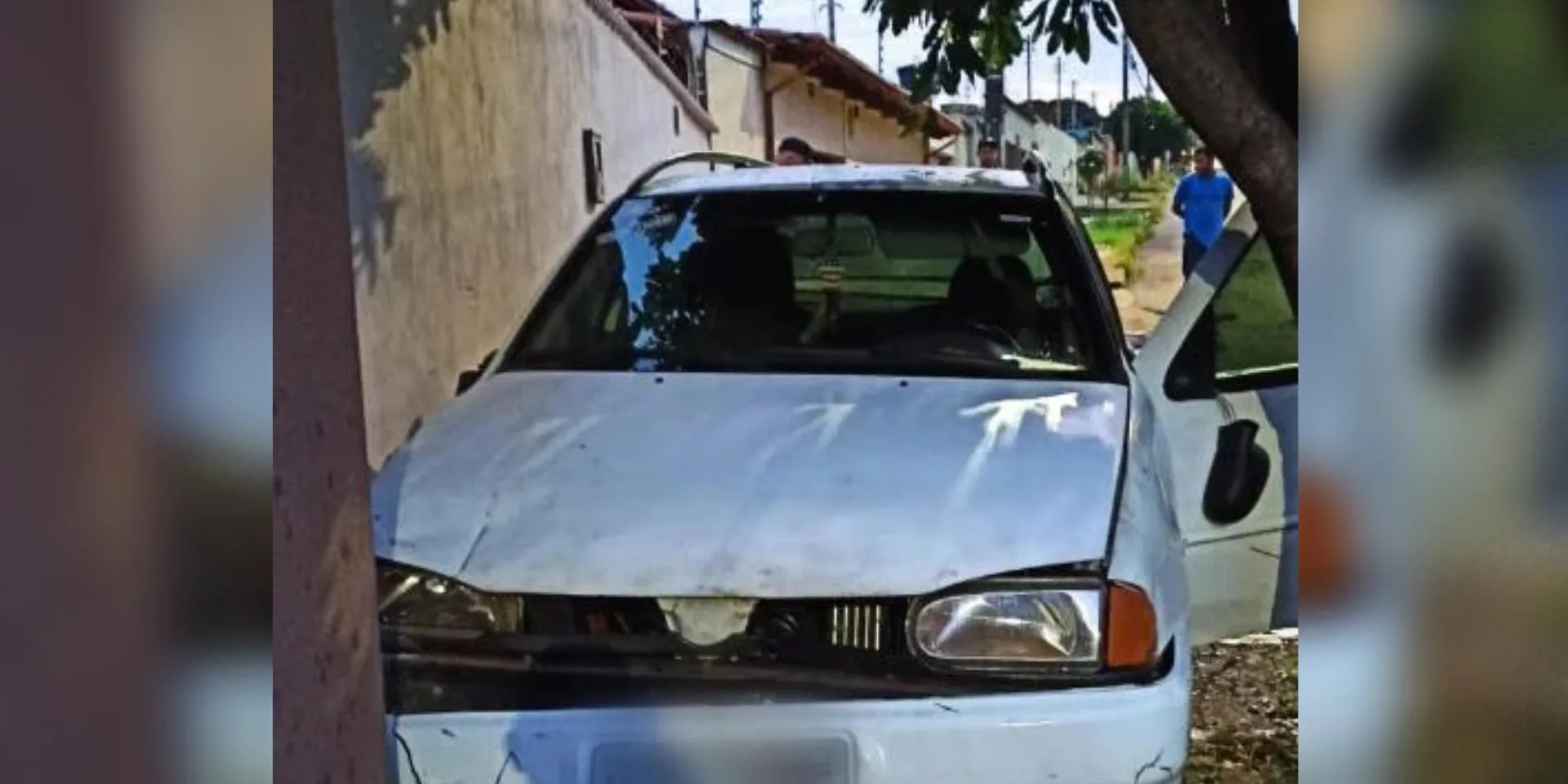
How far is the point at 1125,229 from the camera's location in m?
22.7

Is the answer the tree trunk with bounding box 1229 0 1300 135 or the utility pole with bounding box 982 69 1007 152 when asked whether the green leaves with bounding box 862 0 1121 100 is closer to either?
the tree trunk with bounding box 1229 0 1300 135

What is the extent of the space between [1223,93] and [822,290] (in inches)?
48.7

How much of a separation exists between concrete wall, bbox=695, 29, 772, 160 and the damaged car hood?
48.2ft

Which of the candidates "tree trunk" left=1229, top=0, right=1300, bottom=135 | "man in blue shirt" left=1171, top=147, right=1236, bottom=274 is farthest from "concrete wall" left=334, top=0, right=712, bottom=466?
"man in blue shirt" left=1171, top=147, right=1236, bottom=274

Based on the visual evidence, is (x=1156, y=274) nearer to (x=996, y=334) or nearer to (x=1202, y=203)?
(x=1202, y=203)

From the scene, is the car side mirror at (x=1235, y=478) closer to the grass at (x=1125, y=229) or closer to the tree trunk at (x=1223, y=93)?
the tree trunk at (x=1223, y=93)

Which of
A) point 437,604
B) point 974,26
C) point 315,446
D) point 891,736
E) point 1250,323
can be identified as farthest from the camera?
point 974,26

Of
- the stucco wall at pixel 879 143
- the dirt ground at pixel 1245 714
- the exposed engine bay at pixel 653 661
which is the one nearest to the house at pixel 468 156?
the exposed engine bay at pixel 653 661

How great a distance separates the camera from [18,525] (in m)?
1.67

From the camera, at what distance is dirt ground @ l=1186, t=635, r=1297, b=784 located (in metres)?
4.33

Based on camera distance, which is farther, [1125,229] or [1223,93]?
[1125,229]

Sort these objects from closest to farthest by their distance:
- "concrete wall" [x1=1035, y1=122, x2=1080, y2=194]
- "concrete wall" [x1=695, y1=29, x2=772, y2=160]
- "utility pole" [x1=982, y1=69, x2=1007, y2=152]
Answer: "concrete wall" [x1=695, y1=29, x2=772, y2=160]
"utility pole" [x1=982, y1=69, x2=1007, y2=152]
"concrete wall" [x1=1035, y1=122, x2=1080, y2=194]

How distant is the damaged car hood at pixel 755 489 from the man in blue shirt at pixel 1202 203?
585cm

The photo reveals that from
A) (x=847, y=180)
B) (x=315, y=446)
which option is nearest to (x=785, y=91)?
(x=847, y=180)
